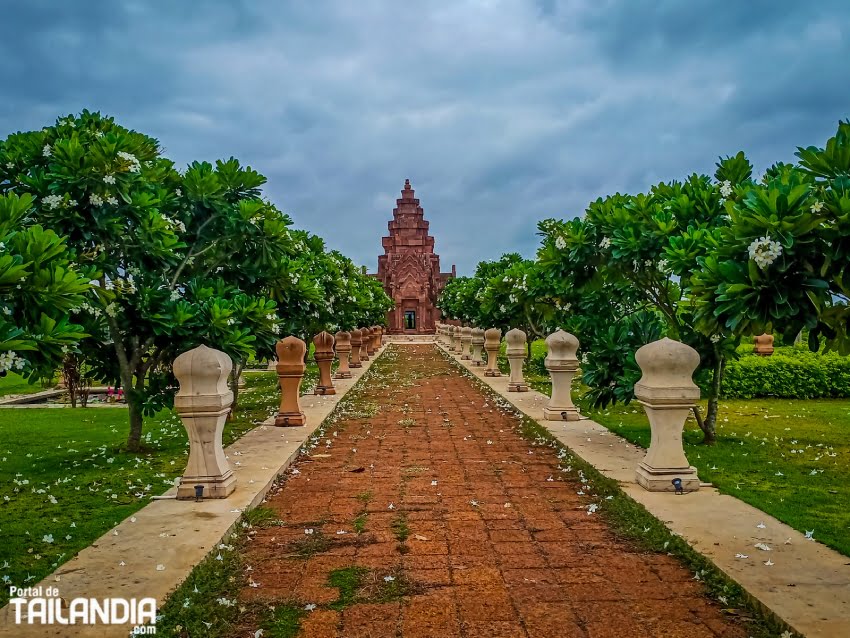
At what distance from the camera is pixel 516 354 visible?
1430 cm

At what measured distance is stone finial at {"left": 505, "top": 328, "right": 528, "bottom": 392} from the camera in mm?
14117

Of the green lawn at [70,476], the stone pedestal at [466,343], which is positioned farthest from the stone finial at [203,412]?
the stone pedestal at [466,343]

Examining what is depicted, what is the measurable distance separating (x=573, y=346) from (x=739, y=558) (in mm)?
5933

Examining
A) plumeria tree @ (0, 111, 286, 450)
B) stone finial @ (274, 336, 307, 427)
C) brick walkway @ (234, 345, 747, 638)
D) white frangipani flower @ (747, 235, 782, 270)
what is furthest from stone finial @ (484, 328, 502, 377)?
white frangipani flower @ (747, 235, 782, 270)

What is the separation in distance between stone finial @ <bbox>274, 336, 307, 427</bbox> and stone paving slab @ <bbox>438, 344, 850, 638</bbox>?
4489 millimetres

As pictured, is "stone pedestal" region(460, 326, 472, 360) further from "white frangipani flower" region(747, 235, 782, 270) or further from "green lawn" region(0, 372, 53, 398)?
"white frangipani flower" region(747, 235, 782, 270)

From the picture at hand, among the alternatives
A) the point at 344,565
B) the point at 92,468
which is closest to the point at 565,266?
the point at 344,565

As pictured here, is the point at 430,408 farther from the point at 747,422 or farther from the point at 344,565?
the point at 344,565

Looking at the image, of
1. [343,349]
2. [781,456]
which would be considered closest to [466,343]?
[343,349]

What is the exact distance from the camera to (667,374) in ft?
19.1

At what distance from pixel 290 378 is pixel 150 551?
213 inches

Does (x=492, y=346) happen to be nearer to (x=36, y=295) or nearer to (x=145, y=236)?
(x=145, y=236)

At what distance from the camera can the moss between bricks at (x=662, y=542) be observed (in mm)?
3436

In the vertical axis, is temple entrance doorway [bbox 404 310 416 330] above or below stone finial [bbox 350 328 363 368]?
above
